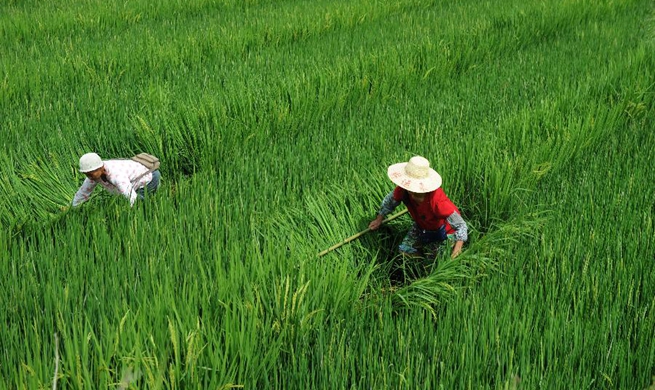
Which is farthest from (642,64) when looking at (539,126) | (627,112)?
(539,126)

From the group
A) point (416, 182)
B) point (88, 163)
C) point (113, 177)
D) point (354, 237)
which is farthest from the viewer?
point (113, 177)

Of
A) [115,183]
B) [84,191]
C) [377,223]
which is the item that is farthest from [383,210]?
[84,191]

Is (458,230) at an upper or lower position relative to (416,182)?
lower

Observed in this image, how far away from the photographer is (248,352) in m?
1.83

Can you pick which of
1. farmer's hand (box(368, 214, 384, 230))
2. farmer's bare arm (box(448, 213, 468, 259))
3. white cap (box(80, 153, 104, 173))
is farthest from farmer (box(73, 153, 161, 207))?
farmer's bare arm (box(448, 213, 468, 259))

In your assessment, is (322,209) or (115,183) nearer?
(322,209)

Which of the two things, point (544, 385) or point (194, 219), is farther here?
point (194, 219)

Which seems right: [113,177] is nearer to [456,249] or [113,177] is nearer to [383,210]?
[383,210]

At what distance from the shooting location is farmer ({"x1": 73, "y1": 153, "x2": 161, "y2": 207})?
121 inches

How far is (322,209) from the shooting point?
306 centimetres

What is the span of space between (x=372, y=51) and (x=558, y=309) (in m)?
3.74

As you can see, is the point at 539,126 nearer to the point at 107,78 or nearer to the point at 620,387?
the point at 620,387

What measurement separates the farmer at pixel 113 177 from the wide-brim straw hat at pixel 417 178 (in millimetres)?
1122

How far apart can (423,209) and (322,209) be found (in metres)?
0.47
